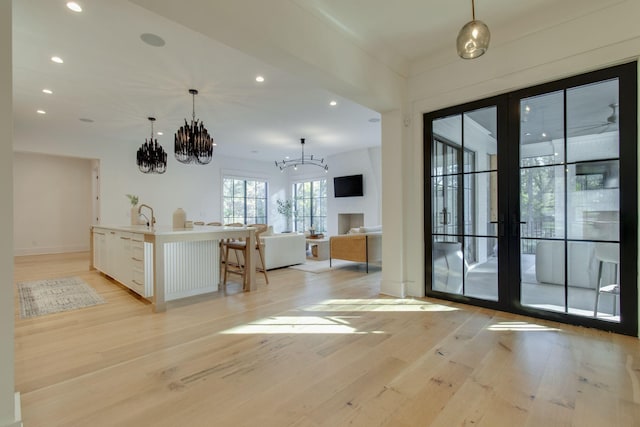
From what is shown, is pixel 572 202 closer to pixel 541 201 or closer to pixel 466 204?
pixel 541 201

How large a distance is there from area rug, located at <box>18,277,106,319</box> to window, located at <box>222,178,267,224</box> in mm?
5366

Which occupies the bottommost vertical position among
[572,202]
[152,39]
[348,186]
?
[572,202]

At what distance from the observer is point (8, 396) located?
4.50 feet

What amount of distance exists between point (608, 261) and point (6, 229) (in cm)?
432

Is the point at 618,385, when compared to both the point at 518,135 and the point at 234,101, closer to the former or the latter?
the point at 518,135

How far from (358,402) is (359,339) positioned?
2.83 feet

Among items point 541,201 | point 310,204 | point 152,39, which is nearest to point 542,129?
point 541,201

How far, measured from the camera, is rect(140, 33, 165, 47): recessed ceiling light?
122 inches

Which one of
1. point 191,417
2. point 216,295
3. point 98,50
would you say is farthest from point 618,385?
point 98,50

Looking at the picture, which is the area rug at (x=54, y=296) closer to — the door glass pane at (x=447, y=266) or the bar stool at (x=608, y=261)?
the door glass pane at (x=447, y=266)

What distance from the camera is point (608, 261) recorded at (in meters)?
2.78

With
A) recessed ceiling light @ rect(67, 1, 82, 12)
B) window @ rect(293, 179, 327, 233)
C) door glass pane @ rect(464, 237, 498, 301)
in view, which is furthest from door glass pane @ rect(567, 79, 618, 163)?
window @ rect(293, 179, 327, 233)

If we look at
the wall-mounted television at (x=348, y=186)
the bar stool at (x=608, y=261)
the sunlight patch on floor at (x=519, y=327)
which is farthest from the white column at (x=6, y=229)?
the wall-mounted television at (x=348, y=186)

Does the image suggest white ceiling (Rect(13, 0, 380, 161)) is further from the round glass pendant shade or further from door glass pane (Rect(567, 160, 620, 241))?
door glass pane (Rect(567, 160, 620, 241))
